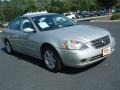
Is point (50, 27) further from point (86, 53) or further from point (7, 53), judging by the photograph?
point (7, 53)

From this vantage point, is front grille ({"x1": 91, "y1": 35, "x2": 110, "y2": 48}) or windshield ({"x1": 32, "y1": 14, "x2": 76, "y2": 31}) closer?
front grille ({"x1": 91, "y1": 35, "x2": 110, "y2": 48})

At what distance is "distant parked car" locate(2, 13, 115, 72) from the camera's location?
6.45 metres

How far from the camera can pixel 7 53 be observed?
10.5m

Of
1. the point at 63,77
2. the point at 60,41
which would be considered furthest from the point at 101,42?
the point at 63,77

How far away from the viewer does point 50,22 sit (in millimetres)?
7992

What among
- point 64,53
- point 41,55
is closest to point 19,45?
point 41,55

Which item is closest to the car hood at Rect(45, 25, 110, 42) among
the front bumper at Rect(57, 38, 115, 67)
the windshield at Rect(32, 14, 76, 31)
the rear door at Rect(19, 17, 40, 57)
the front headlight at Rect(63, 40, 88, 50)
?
the front headlight at Rect(63, 40, 88, 50)

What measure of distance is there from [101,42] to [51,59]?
1.41 meters

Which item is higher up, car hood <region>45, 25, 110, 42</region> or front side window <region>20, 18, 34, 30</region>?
front side window <region>20, 18, 34, 30</region>

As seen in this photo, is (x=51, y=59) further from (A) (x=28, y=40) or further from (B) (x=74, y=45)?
(A) (x=28, y=40)

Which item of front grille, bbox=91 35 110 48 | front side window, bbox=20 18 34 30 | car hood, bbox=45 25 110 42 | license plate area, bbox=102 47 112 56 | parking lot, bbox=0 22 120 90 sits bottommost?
parking lot, bbox=0 22 120 90

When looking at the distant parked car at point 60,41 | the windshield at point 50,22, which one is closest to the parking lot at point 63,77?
the distant parked car at point 60,41

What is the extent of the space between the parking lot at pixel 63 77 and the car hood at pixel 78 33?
89 cm

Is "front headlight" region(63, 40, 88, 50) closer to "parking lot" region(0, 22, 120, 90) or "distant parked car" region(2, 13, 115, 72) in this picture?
"distant parked car" region(2, 13, 115, 72)
